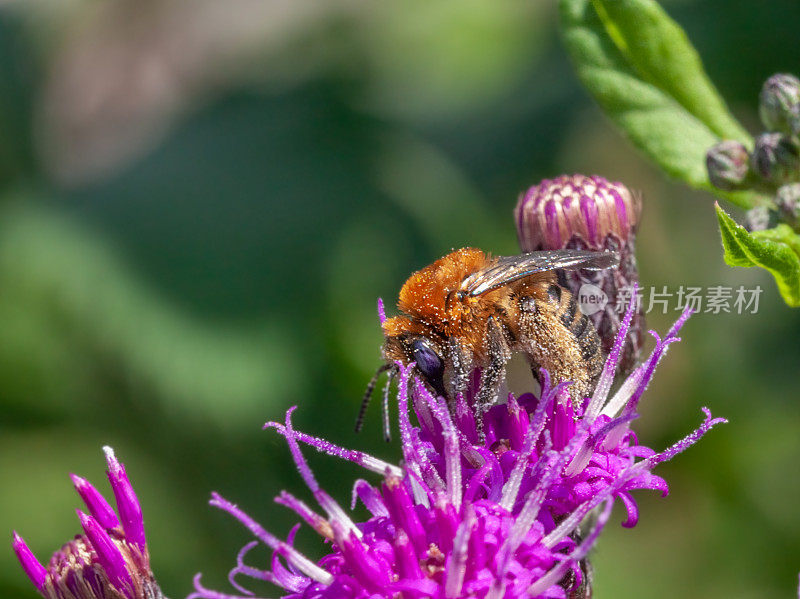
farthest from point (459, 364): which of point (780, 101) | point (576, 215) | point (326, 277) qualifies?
point (326, 277)

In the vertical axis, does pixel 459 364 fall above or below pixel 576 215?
below

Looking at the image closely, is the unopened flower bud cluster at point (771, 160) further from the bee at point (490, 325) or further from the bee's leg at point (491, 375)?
the bee's leg at point (491, 375)

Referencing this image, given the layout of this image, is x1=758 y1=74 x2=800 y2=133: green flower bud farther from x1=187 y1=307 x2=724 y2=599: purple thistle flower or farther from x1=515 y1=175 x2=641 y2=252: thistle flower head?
x1=187 y1=307 x2=724 y2=599: purple thistle flower

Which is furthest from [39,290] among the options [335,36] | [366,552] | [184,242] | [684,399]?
[366,552]

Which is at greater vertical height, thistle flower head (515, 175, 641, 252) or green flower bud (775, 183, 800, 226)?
thistle flower head (515, 175, 641, 252)

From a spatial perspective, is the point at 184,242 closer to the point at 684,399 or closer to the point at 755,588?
the point at 684,399

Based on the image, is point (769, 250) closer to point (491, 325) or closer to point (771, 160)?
point (771, 160)

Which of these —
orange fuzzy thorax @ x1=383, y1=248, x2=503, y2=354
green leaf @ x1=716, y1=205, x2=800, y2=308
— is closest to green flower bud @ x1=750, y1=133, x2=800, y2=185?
green leaf @ x1=716, y1=205, x2=800, y2=308
